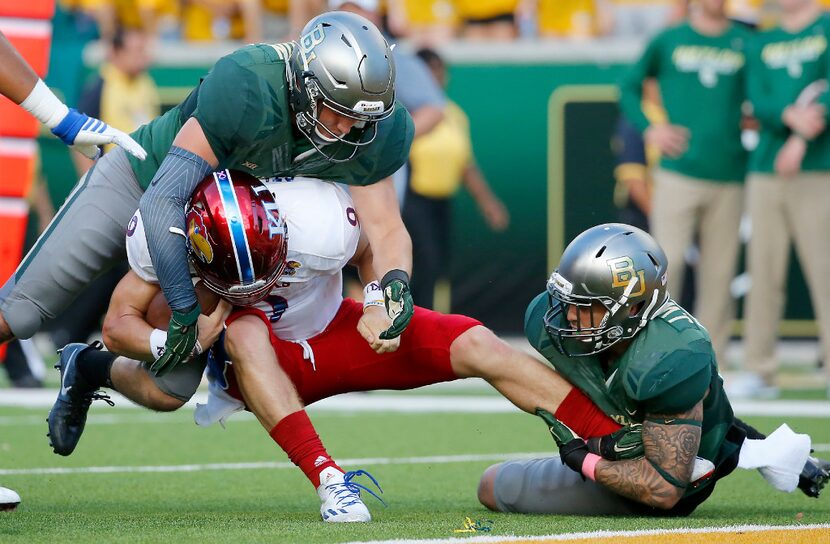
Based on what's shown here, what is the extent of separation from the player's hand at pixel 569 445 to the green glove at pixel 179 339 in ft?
3.63

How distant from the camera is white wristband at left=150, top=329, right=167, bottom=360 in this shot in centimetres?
442

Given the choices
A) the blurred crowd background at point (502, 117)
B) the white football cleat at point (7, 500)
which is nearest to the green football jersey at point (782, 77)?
the blurred crowd background at point (502, 117)

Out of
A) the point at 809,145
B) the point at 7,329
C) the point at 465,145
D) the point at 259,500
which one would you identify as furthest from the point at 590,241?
the point at 465,145

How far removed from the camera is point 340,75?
4262 millimetres

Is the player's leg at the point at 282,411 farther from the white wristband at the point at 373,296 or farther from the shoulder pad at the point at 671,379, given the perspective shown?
the shoulder pad at the point at 671,379

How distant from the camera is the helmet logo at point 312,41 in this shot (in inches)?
171

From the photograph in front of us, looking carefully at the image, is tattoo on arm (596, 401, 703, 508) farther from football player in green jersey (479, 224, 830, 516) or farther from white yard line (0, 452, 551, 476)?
white yard line (0, 452, 551, 476)

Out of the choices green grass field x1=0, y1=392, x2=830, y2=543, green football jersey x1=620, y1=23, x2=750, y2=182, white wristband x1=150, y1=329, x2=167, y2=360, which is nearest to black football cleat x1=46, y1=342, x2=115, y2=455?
green grass field x1=0, y1=392, x2=830, y2=543

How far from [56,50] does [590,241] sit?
7.39 m

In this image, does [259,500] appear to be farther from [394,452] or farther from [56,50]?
[56,50]

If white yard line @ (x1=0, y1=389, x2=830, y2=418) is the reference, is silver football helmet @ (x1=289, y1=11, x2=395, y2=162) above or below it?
above

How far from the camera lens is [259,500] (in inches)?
187

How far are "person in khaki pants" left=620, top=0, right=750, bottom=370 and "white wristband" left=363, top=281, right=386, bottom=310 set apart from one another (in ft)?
13.4

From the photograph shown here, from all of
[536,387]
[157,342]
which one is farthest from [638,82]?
[157,342]
